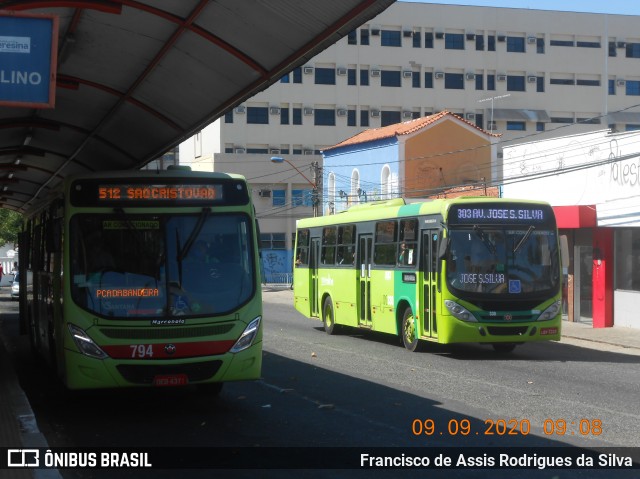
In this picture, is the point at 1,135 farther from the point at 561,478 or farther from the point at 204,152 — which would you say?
the point at 204,152

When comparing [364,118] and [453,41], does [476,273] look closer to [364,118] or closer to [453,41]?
[364,118]

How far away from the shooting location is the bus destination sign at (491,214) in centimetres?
1772

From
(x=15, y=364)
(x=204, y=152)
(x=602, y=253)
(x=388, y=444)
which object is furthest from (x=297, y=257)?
(x=204, y=152)

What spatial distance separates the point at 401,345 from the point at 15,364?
320 inches

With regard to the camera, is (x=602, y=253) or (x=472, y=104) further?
(x=472, y=104)

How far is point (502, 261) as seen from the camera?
17.7 metres

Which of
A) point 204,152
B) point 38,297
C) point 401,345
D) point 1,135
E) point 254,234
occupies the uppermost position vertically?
point 204,152

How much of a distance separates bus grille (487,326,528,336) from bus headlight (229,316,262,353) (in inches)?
289

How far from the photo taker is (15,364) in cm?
1769

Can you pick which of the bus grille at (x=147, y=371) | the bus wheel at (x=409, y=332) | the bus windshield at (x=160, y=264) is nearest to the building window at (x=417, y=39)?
the bus wheel at (x=409, y=332)

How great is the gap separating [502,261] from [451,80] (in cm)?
5483

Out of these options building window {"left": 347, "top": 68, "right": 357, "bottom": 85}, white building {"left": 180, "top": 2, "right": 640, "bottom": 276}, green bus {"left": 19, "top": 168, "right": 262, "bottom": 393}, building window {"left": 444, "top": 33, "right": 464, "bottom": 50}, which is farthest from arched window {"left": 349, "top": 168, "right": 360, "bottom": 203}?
green bus {"left": 19, "top": 168, "right": 262, "bottom": 393}

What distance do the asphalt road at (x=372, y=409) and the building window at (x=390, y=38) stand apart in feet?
177

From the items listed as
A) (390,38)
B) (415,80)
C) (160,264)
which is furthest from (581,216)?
(390,38)
